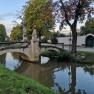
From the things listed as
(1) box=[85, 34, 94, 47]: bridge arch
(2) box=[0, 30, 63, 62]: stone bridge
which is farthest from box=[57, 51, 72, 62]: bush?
(1) box=[85, 34, 94, 47]: bridge arch

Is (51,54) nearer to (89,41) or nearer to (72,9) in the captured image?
(72,9)

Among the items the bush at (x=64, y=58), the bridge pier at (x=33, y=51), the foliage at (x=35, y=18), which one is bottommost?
the bush at (x=64, y=58)

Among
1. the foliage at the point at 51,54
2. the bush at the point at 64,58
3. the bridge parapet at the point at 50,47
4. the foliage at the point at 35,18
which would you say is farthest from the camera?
the foliage at the point at 35,18

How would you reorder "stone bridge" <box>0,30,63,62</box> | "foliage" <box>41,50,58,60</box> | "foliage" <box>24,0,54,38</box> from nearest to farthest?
"stone bridge" <box>0,30,63,62</box>, "foliage" <box>41,50,58,60</box>, "foliage" <box>24,0,54,38</box>

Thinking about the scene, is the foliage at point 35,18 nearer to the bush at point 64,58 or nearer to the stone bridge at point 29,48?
the stone bridge at point 29,48

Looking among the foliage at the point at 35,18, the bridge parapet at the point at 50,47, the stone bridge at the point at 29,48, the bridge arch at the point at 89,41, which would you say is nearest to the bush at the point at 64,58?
the stone bridge at the point at 29,48

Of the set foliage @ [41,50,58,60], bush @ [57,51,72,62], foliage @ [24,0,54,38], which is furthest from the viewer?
foliage @ [24,0,54,38]

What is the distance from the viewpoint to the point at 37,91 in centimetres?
1452

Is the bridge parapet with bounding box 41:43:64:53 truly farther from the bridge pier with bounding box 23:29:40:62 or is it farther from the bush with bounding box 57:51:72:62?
the bush with bounding box 57:51:72:62

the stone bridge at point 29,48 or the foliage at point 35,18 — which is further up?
the foliage at point 35,18

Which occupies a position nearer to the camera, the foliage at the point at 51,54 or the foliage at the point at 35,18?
the foliage at the point at 51,54

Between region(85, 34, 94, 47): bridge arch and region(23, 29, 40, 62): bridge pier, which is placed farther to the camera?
region(85, 34, 94, 47): bridge arch

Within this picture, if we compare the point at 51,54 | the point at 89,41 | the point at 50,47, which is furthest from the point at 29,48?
the point at 89,41

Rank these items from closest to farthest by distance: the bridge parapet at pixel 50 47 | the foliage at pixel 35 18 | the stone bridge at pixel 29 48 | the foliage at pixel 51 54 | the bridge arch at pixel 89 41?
the stone bridge at pixel 29 48
the foliage at pixel 51 54
the bridge parapet at pixel 50 47
the foliage at pixel 35 18
the bridge arch at pixel 89 41
